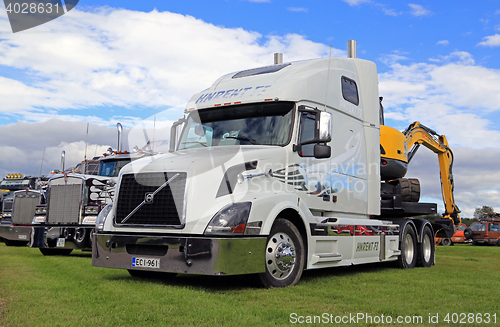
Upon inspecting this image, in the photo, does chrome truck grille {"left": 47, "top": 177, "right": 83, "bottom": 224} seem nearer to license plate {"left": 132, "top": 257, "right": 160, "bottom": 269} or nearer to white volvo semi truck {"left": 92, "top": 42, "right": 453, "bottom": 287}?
white volvo semi truck {"left": 92, "top": 42, "right": 453, "bottom": 287}

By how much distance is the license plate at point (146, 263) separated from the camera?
257 inches

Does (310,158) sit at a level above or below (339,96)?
below

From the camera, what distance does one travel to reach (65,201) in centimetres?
1295

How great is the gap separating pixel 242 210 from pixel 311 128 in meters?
2.19

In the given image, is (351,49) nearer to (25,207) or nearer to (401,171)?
(401,171)

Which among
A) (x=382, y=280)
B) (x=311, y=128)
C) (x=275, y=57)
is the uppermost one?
(x=275, y=57)

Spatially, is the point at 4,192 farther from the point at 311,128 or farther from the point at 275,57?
the point at 311,128

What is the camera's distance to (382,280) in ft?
27.3

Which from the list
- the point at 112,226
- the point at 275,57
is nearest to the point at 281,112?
the point at 112,226

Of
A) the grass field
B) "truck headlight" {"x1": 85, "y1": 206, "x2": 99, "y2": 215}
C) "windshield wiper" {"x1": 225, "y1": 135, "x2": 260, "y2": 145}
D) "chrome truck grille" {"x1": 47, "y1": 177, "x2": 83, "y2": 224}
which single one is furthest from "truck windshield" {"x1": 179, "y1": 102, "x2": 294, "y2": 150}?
"chrome truck grille" {"x1": 47, "y1": 177, "x2": 83, "y2": 224}

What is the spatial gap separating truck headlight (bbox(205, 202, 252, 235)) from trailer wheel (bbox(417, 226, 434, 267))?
23.7ft

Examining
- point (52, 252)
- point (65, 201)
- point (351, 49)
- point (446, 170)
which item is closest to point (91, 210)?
point (65, 201)

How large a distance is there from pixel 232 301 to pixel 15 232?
12.2 metres

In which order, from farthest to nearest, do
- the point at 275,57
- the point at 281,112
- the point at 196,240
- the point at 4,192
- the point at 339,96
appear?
the point at 4,192, the point at 275,57, the point at 339,96, the point at 281,112, the point at 196,240
